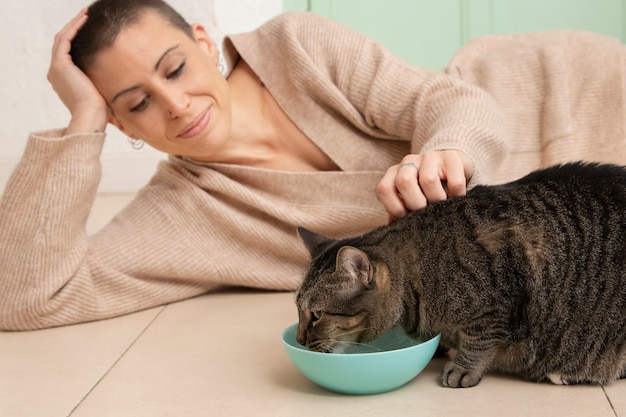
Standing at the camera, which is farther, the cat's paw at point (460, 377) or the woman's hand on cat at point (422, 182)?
the woman's hand on cat at point (422, 182)

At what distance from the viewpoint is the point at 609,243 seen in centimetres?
117

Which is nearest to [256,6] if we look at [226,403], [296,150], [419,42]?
[419,42]

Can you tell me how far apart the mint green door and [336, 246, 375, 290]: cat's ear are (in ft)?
8.95

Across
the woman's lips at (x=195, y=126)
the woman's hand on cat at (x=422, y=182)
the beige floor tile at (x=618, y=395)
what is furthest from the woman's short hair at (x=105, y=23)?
the beige floor tile at (x=618, y=395)

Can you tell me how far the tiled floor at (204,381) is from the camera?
3.81ft

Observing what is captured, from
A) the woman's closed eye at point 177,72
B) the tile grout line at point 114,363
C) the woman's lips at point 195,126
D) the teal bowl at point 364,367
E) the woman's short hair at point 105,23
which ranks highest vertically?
the woman's short hair at point 105,23

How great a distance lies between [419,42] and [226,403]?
2842 millimetres

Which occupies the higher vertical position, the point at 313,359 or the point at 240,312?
the point at 313,359

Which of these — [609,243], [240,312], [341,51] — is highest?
[341,51]

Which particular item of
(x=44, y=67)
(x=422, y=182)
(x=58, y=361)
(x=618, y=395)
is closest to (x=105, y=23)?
(x=58, y=361)

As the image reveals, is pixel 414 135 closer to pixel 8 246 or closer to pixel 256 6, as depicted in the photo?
pixel 8 246

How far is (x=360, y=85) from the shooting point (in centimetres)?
187

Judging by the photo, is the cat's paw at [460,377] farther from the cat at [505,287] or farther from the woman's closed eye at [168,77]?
the woman's closed eye at [168,77]

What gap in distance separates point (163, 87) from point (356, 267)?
2.48 feet
